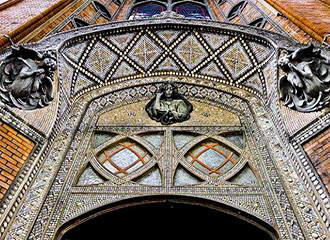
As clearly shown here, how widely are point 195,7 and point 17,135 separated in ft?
24.2

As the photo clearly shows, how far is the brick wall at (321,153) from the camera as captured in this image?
365 centimetres

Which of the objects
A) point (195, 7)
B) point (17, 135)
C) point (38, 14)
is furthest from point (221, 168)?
point (195, 7)

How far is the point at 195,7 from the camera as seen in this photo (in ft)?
33.6

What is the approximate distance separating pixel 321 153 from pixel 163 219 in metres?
1.86

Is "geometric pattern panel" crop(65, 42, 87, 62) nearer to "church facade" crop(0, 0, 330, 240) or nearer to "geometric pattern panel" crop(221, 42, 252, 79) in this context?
"church facade" crop(0, 0, 330, 240)

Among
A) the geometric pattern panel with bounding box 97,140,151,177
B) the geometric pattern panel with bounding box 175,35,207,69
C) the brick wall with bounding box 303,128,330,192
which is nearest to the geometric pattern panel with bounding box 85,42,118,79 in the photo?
the geometric pattern panel with bounding box 175,35,207,69

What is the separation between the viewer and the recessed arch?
12.6 feet

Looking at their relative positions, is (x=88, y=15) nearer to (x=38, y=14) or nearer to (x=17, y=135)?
(x=38, y=14)

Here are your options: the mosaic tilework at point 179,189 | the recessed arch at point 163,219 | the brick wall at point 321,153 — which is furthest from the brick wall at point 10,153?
the brick wall at point 321,153

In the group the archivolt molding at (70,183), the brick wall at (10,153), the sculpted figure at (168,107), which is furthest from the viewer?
the sculpted figure at (168,107)

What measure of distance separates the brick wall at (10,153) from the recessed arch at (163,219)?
0.73 meters

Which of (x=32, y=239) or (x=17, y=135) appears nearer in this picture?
(x=32, y=239)

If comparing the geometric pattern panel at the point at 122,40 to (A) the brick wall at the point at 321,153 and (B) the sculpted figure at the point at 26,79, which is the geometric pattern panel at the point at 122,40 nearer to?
(B) the sculpted figure at the point at 26,79

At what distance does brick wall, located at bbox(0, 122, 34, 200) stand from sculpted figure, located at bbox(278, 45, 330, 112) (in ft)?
10.3
